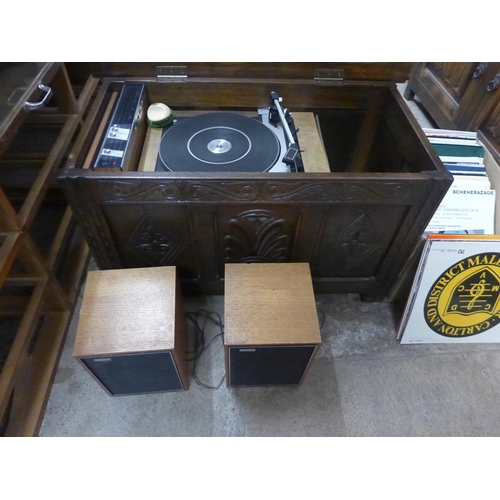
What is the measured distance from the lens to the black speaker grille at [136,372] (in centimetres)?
100

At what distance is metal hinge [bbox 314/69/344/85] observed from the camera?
1.29 meters

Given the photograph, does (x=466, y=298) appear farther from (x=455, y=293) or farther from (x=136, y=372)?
(x=136, y=372)

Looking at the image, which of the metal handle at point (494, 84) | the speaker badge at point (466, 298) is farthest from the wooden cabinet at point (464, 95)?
the speaker badge at point (466, 298)

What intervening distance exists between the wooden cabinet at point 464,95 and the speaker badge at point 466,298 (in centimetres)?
70

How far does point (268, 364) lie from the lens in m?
1.11

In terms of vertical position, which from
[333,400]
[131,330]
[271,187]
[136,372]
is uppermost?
[271,187]

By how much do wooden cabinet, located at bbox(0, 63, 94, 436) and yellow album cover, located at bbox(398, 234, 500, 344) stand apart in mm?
1308

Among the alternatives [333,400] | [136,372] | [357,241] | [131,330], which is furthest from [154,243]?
[333,400]

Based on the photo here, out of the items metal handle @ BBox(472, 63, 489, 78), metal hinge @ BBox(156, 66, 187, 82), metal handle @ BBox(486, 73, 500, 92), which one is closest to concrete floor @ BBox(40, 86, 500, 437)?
metal hinge @ BBox(156, 66, 187, 82)

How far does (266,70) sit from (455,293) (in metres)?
1.08

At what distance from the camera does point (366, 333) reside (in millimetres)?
1403

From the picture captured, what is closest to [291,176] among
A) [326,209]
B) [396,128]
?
[326,209]

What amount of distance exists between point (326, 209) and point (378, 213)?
0.57 feet

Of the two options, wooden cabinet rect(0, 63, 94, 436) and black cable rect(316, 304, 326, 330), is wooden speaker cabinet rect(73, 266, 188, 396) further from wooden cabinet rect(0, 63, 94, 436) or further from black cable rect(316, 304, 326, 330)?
black cable rect(316, 304, 326, 330)
